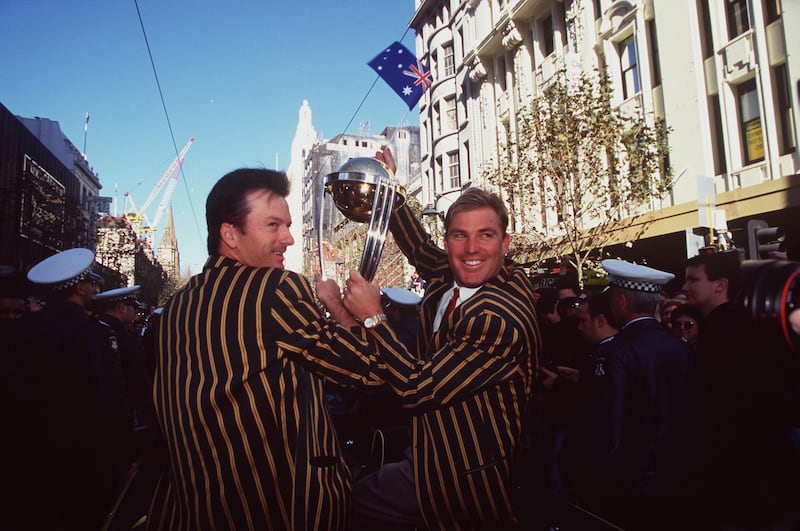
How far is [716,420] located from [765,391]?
39 cm

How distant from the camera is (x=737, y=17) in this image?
13.1 meters

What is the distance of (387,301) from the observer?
9305 millimetres

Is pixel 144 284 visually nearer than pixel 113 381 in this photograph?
No

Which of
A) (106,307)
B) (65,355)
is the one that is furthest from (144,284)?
(65,355)

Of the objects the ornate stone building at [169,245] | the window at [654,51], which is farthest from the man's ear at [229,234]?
the ornate stone building at [169,245]

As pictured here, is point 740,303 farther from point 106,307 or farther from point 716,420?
point 106,307

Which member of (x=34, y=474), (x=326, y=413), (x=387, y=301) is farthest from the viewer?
(x=387, y=301)

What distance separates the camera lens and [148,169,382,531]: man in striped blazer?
130cm

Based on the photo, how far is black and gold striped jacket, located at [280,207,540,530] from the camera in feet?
6.54

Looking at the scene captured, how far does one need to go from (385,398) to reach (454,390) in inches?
56.1

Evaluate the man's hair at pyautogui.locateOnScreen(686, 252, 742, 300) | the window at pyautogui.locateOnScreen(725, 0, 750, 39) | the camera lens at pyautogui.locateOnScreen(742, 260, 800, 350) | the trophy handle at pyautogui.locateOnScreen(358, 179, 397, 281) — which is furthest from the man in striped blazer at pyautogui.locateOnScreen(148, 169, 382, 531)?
the window at pyautogui.locateOnScreen(725, 0, 750, 39)

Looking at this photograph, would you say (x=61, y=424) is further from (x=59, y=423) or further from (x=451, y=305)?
(x=451, y=305)

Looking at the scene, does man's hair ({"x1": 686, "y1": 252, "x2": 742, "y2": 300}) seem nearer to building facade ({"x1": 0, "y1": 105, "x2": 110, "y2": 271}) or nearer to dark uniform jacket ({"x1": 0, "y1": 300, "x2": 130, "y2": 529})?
dark uniform jacket ({"x1": 0, "y1": 300, "x2": 130, "y2": 529})

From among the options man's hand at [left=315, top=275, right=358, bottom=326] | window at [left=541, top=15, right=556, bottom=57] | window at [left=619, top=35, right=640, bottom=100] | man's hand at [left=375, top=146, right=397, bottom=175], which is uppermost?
window at [left=541, top=15, right=556, bottom=57]
